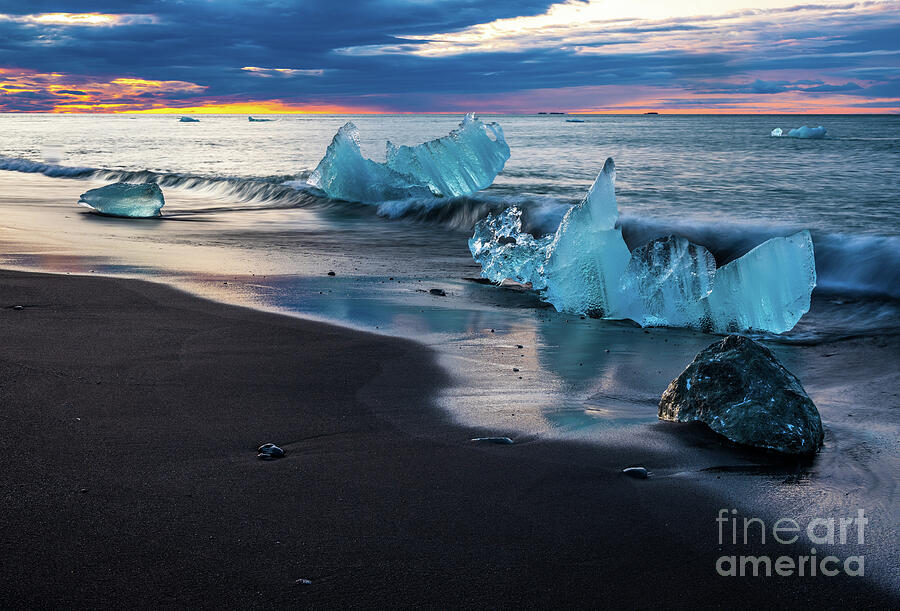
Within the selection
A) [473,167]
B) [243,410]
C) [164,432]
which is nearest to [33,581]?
[164,432]

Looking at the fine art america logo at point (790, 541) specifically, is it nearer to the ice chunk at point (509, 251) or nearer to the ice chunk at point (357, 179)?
the ice chunk at point (509, 251)

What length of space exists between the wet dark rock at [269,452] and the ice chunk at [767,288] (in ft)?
13.4

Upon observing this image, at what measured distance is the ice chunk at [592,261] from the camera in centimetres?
645

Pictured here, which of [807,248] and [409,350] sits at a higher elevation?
[807,248]

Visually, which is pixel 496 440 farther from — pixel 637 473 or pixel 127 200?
pixel 127 200

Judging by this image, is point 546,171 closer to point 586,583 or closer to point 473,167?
point 473,167

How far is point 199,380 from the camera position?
155 inches

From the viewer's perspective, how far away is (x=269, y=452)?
3.03 metres

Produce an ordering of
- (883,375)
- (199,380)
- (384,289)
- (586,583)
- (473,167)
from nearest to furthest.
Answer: (586,583) < (199,380) < (883,375) < (384,289) < (473,167)

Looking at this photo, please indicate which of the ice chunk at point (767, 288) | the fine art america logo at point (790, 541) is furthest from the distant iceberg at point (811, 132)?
the fine art america logo at point (790, 541)

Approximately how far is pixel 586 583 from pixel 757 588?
1.64ft

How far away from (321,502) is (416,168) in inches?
546

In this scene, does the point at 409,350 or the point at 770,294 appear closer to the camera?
the point at 409,350

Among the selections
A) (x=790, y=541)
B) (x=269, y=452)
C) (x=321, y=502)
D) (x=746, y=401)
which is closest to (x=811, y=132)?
(x=746, y=401)
